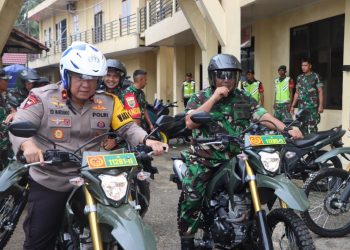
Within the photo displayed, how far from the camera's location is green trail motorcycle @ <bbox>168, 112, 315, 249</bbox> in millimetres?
3086

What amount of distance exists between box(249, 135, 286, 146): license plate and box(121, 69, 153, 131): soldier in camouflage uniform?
7.23ft

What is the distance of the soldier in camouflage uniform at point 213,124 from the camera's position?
367 centimetres

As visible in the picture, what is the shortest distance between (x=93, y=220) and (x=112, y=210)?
111 mm

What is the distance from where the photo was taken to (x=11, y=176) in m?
3.89

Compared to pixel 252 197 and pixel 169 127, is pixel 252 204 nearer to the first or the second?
pixel 252 197

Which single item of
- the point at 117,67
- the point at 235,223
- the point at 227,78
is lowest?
the point at 235,223

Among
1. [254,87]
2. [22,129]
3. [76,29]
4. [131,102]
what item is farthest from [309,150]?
[76,29]

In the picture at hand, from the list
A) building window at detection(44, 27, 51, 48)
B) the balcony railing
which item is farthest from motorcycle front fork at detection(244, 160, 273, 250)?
building window at detection(44, 27, 51, 48)

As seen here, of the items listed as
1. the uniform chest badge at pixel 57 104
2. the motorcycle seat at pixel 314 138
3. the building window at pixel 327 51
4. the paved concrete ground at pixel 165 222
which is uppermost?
the building window at pixel 327 51

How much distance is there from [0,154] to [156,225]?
218cm

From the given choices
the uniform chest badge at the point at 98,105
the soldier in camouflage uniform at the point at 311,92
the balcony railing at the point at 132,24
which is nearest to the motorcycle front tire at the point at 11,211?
the uniform chest badge at the point at 98,105

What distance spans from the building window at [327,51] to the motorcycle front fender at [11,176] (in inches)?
303

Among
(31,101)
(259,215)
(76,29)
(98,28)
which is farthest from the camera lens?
(76,29)

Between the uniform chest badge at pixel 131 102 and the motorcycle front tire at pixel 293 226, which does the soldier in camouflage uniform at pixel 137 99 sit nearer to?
the uniform chest badge at pixel 131 102
